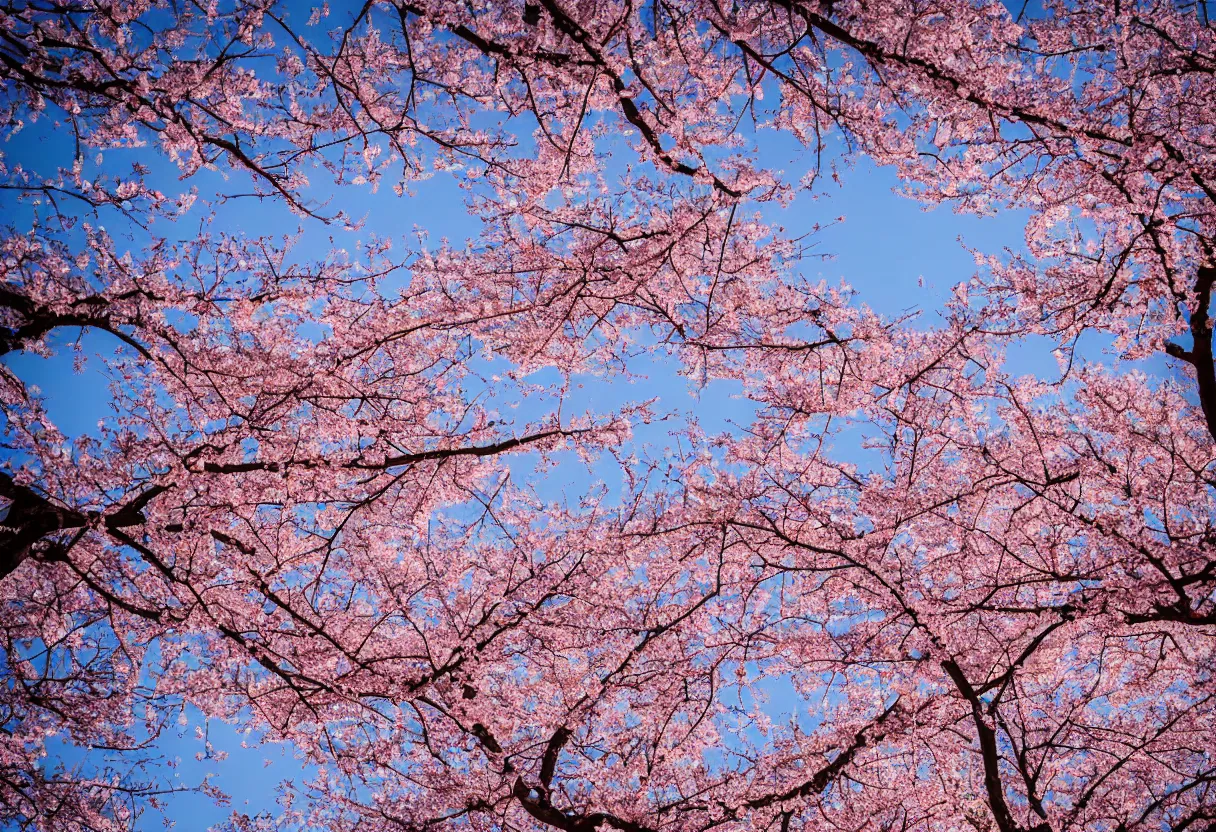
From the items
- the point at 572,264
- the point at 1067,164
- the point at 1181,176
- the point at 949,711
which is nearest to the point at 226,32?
the point at 572,264

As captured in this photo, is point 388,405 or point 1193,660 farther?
point 1193,660

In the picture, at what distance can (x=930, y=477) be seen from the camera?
26.5 feet

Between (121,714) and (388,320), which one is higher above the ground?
(388,320)

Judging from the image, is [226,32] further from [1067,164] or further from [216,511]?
[1067,164]

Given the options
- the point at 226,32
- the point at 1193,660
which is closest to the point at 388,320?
the point at 226,32

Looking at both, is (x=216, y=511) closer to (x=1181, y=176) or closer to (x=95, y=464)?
(x=95, y=464)

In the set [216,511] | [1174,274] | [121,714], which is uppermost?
[1174,274]

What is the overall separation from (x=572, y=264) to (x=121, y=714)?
7008 mm

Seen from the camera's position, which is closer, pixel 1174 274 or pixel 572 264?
pixel 1174 274

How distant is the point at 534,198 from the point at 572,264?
0.65 metres

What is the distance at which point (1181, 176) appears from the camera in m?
5.09

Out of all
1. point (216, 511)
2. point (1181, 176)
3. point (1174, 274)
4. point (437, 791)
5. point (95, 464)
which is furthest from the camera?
point (437, 791)

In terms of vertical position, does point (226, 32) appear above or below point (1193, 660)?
above

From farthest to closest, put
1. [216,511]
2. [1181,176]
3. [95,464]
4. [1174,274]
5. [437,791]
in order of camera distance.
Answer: [437,791] → [95,464] → [216,511] → [1174,274] → [1181,176]
